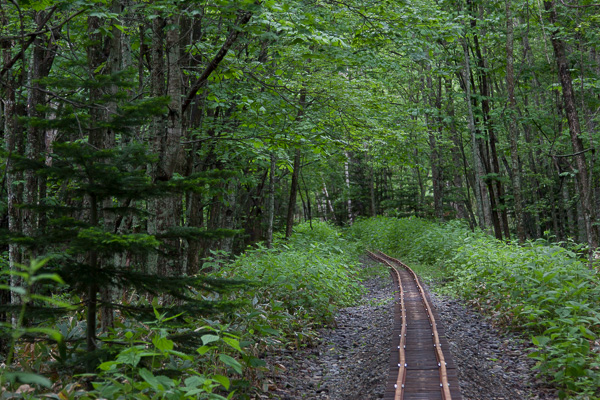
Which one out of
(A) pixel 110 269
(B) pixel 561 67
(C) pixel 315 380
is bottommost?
(C) pixel 315 380

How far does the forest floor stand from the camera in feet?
23.5

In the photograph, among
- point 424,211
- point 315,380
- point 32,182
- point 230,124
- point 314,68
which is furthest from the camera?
point 424,211

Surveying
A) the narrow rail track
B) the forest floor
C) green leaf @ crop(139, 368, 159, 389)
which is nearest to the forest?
green leaf @ crop(139, 368, 159, 389)

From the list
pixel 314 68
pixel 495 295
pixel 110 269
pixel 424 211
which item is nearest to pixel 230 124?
pixel 314 68

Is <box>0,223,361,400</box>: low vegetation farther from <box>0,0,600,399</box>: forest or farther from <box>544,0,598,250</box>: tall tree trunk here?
<box>544,0,598,250</box>: tall tree trunk

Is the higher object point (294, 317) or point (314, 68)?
point (314, 68)

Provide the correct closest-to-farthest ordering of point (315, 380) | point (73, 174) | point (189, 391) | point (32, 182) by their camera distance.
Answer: point (189, 391) → point (73, 174) → point (315, 380) → point (32, 182)

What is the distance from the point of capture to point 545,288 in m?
9.82

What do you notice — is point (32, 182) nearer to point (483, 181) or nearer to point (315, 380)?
point (315, 380)

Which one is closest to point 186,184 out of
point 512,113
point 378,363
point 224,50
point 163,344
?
point 163,344

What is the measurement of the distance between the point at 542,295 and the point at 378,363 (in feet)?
12.7

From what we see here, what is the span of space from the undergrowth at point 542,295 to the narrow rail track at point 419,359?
1.55 meters

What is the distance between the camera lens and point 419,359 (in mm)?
8219

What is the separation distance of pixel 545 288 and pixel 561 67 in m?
6.54
